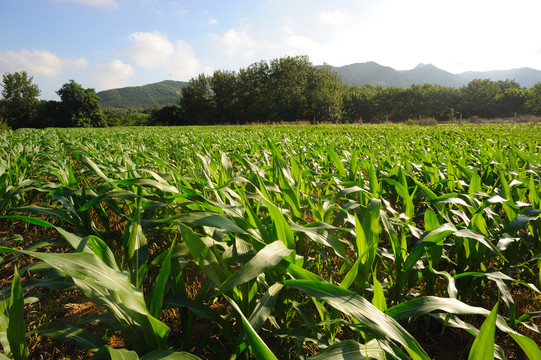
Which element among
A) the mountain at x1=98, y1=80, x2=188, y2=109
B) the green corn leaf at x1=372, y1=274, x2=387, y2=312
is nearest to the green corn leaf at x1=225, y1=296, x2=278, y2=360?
the green corn leaf at x1=372, y1=274, x2=387, y2=312

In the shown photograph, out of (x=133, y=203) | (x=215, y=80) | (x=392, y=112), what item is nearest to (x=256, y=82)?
(x=215, y=80)

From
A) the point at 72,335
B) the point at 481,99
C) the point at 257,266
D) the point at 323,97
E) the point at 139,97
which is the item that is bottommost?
the point at 72,335

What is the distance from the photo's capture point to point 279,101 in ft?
148

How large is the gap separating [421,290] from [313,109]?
43.8 metres

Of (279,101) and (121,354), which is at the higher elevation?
(279,101)

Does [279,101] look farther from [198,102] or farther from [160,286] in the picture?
[160,286]

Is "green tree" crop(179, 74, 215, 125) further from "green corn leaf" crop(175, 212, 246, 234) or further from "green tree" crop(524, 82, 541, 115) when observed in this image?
"green tree" crop(524, 82, 541, 115)

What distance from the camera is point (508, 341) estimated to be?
1.03 metres

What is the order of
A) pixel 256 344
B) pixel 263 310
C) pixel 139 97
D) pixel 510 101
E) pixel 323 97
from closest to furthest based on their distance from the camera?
pixel 256 344 → pixel 263 310 → pixel 323 97 → pixel 510 101 → pixel 139 97

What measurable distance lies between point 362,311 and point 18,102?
7568cm

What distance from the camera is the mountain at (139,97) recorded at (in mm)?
156950

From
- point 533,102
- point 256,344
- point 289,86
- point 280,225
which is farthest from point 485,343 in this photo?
point 533,102

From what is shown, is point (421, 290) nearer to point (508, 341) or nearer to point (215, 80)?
point (508, 341)

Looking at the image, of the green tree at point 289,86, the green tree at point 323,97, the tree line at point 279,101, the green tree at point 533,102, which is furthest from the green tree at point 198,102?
the green tree at point 533,102
